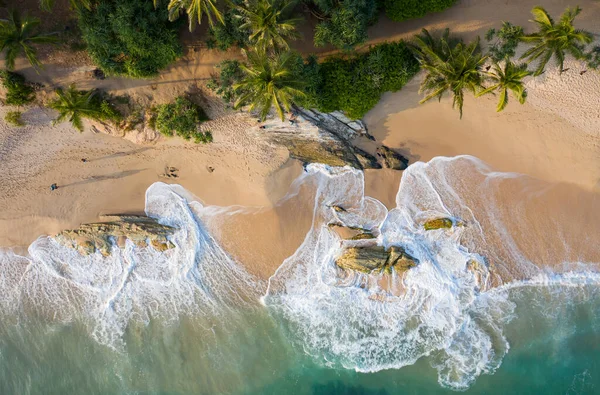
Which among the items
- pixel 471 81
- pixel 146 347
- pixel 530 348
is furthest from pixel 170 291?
pixel 530 348

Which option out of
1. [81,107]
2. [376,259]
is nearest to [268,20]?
[81,107]

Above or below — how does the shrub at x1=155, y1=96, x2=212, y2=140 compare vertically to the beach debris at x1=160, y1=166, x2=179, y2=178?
above

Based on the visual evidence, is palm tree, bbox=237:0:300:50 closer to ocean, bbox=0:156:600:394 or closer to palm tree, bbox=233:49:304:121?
palm tree, bbox=233:49:304:121

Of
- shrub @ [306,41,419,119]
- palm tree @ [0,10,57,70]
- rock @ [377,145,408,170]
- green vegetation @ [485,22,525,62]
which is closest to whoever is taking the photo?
palm tree @ [0,10,57,70]

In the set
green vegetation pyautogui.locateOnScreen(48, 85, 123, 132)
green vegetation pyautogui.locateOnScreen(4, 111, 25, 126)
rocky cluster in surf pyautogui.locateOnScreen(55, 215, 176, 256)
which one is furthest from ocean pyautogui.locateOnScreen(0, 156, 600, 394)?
green vegetation pyautogui.locateOnScreen(4, 111, 25, 126)

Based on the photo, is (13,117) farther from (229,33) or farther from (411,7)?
(411,7)

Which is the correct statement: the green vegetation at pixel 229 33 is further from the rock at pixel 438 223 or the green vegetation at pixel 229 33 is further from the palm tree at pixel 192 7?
the rock at pixel 438 223

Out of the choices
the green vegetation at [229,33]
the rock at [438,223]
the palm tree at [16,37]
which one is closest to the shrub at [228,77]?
the green vegetation at [229,33]
